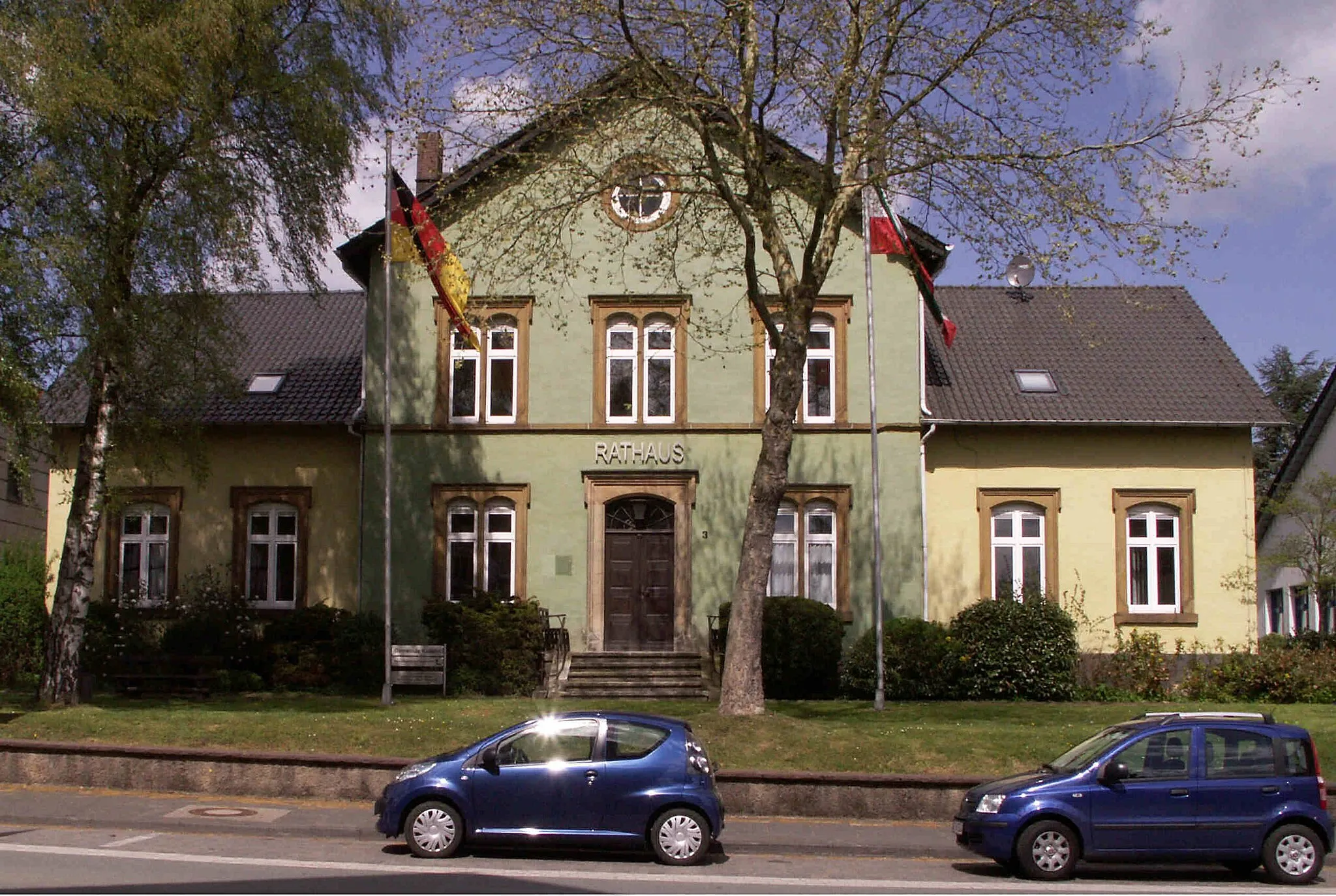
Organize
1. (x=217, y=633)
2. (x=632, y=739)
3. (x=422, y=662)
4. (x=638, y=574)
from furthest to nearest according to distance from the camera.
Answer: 1. (x=638, y=574)
2. (x=217, y=633)
3. (x=422, y=662)
4. (x=632, y=739)

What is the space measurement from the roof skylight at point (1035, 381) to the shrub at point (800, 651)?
7037 mm

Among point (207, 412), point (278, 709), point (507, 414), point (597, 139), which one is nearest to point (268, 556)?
point (207, 412)

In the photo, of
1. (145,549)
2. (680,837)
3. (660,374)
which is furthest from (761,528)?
(145,549)

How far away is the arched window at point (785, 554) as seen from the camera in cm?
2569

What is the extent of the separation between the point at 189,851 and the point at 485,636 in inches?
436

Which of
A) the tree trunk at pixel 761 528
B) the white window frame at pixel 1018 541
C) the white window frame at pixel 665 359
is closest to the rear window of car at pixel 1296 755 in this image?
the tree trunk at pixel 761 528

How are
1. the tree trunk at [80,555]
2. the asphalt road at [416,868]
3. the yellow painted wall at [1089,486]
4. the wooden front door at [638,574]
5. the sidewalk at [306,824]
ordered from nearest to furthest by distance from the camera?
the asphalt road at [416,868], the sidewalk at [306,824], the tree trunk at [80,555], the wooden front door at [638,574], the yellow painted wall at [1089,486]

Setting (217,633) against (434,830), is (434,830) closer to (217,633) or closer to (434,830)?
(434,830)

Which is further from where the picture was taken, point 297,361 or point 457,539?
point 297,361

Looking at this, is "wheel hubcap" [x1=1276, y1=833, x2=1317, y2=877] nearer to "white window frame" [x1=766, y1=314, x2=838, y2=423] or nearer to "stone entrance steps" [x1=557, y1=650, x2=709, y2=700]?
"stone entrance steps" [x1=557, y1=650, x2=709, y2=700]

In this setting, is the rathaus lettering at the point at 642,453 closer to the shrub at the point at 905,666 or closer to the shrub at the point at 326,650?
the shrub at the point at 905,666

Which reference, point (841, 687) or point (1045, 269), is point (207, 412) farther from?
point (1045, 269)

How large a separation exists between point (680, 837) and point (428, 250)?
38.6 ft

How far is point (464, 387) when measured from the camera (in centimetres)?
2614
